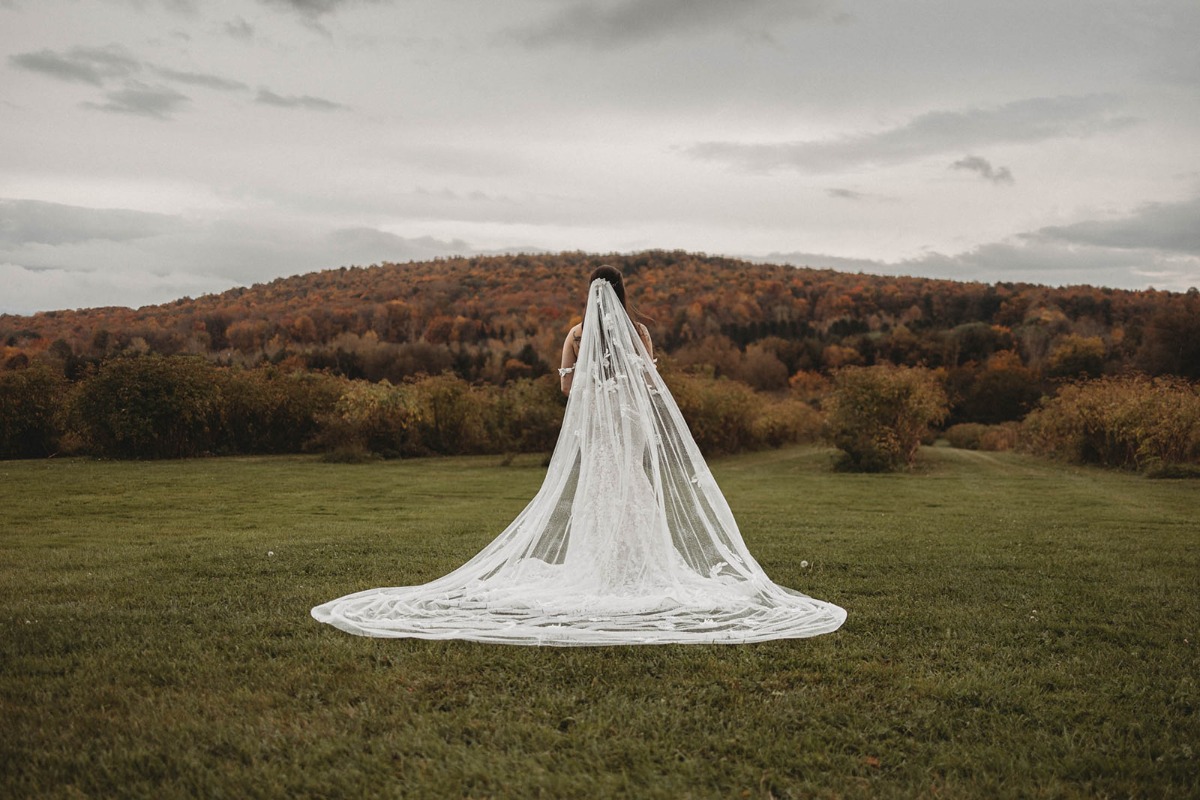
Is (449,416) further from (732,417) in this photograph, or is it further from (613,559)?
(613,559)

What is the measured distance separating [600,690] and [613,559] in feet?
6.20

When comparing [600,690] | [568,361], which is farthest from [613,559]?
[568,361]

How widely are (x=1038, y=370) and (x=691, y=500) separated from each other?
38524mm

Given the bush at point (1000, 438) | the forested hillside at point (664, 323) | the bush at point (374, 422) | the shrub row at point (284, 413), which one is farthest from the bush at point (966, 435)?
the bush at point (374, 422)

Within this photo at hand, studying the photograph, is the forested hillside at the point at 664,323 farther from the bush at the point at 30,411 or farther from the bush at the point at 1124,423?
the bush at the point at 1124,423

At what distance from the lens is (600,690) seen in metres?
3.92

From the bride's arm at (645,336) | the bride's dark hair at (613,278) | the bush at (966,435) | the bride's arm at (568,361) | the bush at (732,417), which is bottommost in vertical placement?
the bush at (966,435)

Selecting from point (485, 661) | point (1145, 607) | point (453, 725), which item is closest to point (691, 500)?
point (485, 661)

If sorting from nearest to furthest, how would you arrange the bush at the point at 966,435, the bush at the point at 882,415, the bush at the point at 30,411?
the bush at the point at 882,415, the bush at the point at 30,411, the bush at the point at 966,435

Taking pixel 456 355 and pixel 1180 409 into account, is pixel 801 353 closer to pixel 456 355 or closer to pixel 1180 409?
pixel 456 355

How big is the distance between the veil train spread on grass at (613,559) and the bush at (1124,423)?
1696 centimetres

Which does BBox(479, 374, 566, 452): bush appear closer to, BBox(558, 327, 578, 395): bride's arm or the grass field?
the grass field

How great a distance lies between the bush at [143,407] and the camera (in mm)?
20594

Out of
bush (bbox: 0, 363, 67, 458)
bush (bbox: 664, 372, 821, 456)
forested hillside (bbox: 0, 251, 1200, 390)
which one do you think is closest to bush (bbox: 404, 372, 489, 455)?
Result: bush (bbox: 664, 372, 821, 456)
